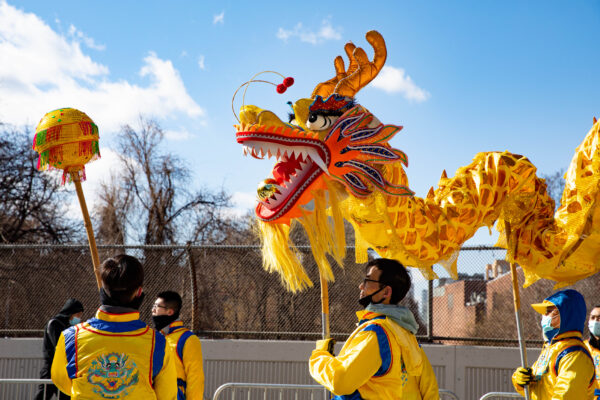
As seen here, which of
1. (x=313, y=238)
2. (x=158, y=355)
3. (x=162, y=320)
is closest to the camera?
(x=158, y=355)

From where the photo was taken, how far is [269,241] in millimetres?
4055

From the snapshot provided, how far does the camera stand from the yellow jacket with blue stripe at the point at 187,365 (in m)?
4.16

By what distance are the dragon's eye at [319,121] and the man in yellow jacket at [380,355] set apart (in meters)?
1.22

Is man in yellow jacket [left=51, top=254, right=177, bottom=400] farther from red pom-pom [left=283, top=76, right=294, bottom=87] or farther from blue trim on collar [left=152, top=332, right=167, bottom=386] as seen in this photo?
red pom-pom [left=283, top=76, right=294, bottom=87]

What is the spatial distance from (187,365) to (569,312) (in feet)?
8.43

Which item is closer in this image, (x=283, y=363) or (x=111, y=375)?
(x=111, y=375)

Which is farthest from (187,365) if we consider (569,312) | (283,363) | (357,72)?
(283,363)

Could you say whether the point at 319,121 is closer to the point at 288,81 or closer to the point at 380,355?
the point at 288,81

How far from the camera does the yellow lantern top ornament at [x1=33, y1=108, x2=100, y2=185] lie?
419 cm

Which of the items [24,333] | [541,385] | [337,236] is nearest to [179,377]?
[337,236]

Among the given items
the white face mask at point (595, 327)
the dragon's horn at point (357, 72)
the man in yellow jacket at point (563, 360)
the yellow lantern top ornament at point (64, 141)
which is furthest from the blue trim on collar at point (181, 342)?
the white face mask at point (595, 327)

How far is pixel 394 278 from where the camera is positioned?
2990 mm

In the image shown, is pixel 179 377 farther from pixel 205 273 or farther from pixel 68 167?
pixel 205 273

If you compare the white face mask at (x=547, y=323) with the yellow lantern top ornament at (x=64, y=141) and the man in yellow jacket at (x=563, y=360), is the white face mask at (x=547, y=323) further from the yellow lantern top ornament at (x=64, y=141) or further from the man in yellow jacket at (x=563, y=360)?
the yellow lantern top ornament at (x=64, y=141)
